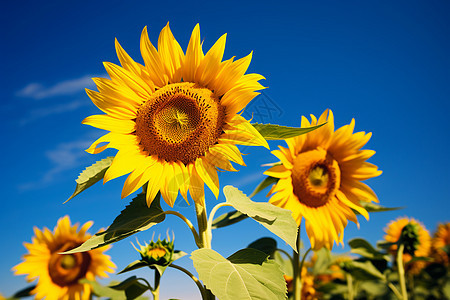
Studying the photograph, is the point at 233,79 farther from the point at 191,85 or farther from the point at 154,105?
the point at 154,105

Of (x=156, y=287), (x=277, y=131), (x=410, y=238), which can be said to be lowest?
(x=156, y=287)

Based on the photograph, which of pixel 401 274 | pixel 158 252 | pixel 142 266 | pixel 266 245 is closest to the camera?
pixel 142 266

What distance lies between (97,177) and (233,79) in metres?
A: 0.84

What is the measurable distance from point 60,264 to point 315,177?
7.93ft

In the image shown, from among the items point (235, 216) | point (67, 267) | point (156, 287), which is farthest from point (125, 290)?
point (67, 267)

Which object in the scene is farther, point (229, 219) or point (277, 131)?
point (229, 219)

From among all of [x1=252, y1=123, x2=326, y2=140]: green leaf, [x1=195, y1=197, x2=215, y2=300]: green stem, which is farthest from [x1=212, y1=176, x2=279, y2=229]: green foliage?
[x1=252, y1=123, x2=326, y2=140]: green leaf

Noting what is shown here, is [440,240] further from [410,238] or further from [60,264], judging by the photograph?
[60,264]

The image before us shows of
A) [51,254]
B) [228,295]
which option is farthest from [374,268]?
[51,254]

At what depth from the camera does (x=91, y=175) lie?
1854 millimetres

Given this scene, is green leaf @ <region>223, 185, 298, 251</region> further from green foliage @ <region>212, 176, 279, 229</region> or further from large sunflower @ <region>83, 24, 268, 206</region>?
green foliage @ <region>212, 176, 279, 229</region>

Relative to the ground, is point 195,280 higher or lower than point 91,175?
lower

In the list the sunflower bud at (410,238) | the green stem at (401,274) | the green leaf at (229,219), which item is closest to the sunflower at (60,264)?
the green leaf at (229,219)

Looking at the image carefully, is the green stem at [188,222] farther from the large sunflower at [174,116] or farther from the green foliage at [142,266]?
the green foliage at [142,266]
